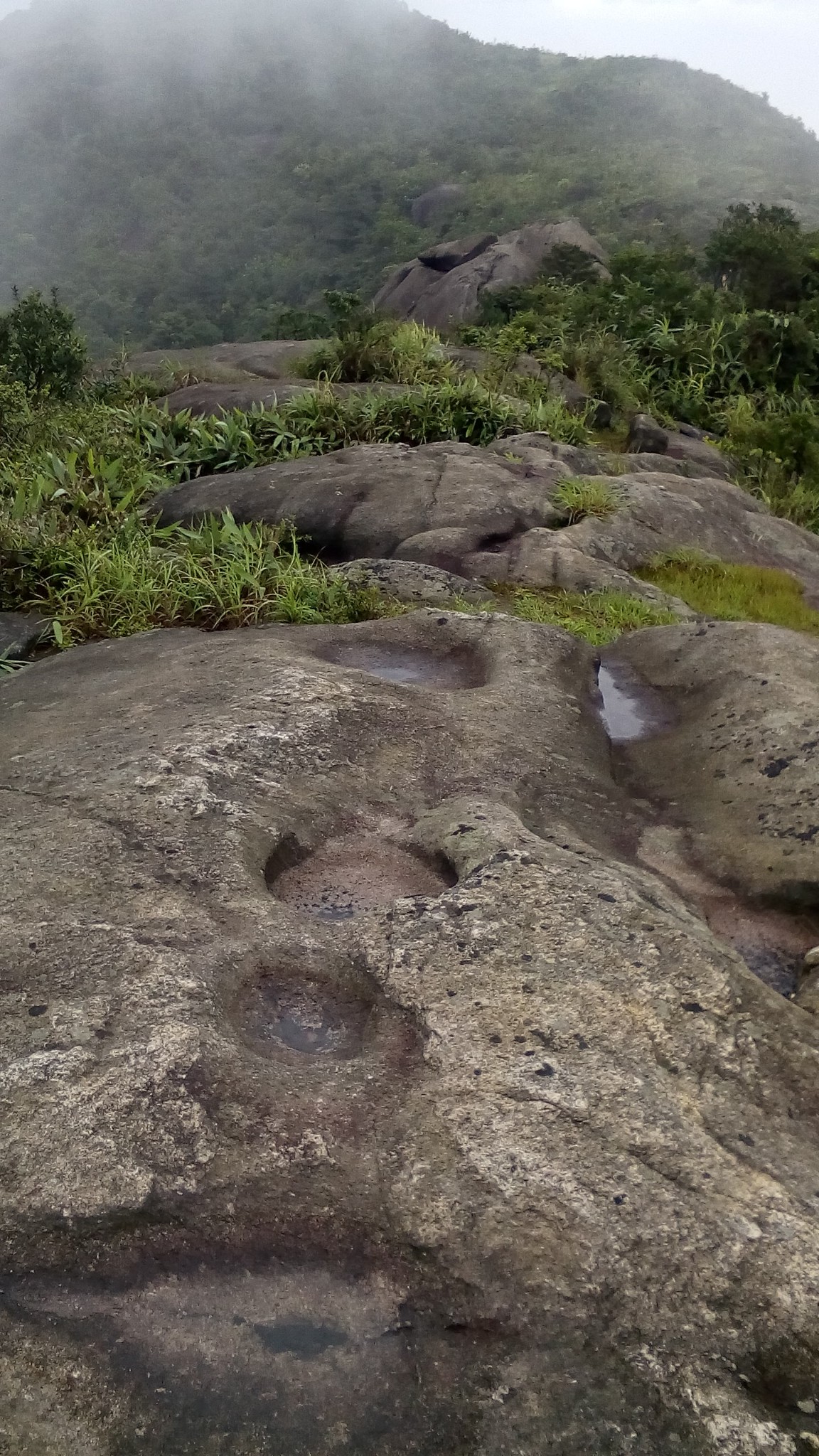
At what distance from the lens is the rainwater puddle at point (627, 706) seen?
218 inches

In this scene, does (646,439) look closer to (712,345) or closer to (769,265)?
(712,345)

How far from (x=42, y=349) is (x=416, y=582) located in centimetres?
907

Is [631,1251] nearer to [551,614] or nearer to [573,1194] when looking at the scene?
[573,1194]

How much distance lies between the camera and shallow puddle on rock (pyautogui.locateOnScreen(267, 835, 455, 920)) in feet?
12.0

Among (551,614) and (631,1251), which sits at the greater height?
(631,1251)

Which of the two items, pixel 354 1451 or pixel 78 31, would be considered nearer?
pixel 354 1451

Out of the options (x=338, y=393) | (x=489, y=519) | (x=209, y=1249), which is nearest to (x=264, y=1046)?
(x=209, y=1249)

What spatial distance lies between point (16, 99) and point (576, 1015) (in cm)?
15739

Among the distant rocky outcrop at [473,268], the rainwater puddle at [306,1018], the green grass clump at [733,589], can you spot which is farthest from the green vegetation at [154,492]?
the distant rocky outcrop at [473,268]

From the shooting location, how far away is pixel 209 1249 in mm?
2404

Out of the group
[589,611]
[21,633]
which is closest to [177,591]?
[21,633]

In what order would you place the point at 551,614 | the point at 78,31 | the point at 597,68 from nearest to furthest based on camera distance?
1. the point at 551,614
2. the point at 597,68
3. the point at 78,31

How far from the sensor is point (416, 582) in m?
7.51

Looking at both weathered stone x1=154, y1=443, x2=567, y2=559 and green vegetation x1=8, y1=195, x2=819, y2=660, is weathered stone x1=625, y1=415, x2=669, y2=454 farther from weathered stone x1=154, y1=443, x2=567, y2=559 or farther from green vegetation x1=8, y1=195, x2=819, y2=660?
weathered stone x1=154, y1=443, x2=567, y2=559
